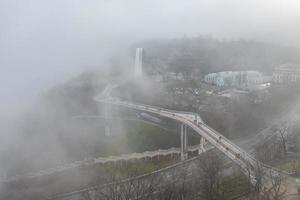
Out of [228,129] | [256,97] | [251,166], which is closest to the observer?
[251,166]

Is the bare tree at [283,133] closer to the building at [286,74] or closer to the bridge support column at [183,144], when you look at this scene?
the bridge support column at [183,144]

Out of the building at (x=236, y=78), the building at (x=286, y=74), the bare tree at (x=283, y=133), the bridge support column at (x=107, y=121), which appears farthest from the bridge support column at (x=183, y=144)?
the building at (x=286, y=74)

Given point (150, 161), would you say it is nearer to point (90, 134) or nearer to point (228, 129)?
point (90, 134)

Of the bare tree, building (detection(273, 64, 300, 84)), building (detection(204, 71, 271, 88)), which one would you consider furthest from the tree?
building (detection(273, 64, 300, 84))

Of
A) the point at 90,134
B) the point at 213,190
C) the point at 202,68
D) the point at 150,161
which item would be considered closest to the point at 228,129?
the point at 150,161

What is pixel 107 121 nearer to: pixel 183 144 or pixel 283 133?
pixel 183 144

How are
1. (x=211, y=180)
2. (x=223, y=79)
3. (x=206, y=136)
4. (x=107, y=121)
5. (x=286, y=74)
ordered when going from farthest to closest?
(x=286, y=74), (x=223, y=79), (x=107, y=121), (x=206, y=136), (x=211, y=180)

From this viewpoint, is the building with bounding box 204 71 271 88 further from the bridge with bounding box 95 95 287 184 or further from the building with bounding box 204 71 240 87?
the bridge with bounding box 95 95 287 184

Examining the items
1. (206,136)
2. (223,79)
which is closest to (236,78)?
(223,79)
